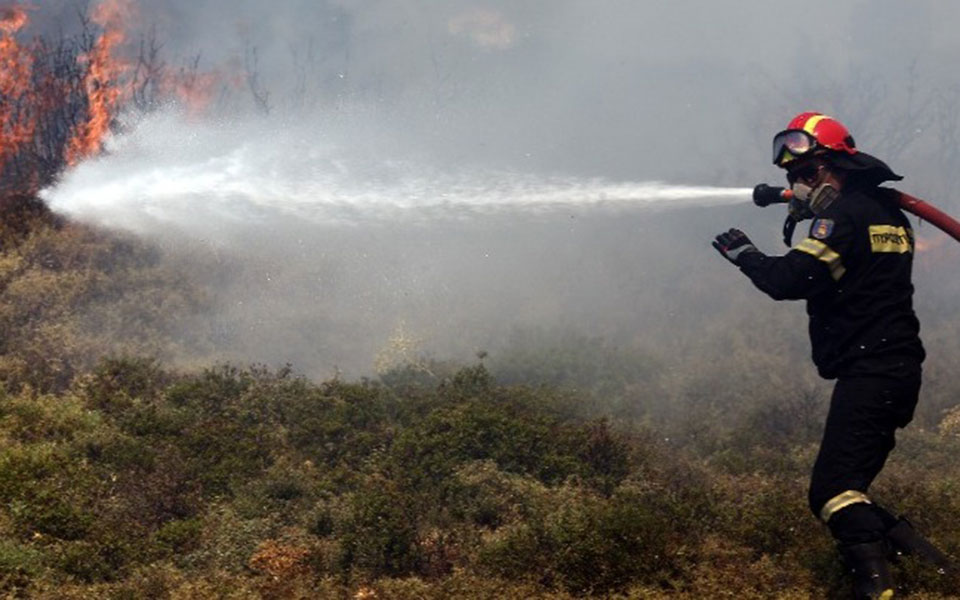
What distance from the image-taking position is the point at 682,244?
2480 centimetres

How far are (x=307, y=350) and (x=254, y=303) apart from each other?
182 centimetres

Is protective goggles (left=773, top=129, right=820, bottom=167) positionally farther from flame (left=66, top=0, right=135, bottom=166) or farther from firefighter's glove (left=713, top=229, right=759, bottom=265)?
flame (left=66, top=0, right=135, bottom=166)

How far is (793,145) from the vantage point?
19.0ft

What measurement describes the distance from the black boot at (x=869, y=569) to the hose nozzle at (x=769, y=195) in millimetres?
2254

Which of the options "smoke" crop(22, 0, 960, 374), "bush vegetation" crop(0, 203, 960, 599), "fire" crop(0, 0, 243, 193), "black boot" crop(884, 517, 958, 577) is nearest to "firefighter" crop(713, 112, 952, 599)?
"black boot" crop(884, 517, 958, 577)

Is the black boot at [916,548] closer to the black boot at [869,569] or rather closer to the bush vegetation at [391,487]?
the bush vegetation at [391,487]

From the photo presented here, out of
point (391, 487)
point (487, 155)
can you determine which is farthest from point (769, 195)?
point (487, 155)

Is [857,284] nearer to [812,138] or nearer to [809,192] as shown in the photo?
[809,192]

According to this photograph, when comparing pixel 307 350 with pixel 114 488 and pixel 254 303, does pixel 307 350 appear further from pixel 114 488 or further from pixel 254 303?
pixel 114 488

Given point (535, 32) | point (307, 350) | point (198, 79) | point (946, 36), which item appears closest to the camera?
point (307, 350)

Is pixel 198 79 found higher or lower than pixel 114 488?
higher

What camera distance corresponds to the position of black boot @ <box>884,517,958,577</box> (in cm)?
504

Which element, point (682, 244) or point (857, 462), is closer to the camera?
point (857, 462)

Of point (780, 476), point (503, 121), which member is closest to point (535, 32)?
point (503, 121)
